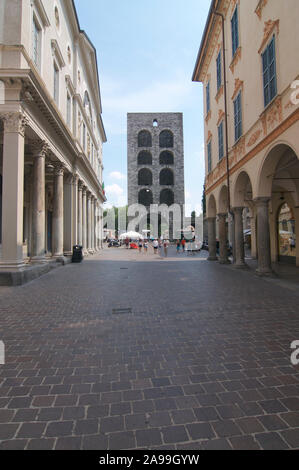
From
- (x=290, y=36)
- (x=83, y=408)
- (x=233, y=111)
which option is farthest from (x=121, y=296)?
(x=233, y=111)

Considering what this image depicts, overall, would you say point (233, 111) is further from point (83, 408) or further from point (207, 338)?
point (83, 408)

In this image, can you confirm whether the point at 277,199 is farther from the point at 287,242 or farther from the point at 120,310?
the point at 120,310

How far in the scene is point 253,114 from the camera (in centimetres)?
1145

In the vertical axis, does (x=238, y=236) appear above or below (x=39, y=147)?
below

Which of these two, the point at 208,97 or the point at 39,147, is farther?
the point at 208,97

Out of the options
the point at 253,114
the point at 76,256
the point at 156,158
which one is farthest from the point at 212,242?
the point at 156,158

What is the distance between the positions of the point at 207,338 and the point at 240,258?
10797 millimetres

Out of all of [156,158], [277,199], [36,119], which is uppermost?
[156,158]

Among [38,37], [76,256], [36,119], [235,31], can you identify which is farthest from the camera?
[76,256]

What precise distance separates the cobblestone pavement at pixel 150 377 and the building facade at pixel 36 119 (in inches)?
205

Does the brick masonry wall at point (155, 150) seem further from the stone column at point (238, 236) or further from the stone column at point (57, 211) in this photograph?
the stone column at point (238, 236)

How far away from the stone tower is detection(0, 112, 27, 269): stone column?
49564 millimetres

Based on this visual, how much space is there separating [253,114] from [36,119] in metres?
9.28
